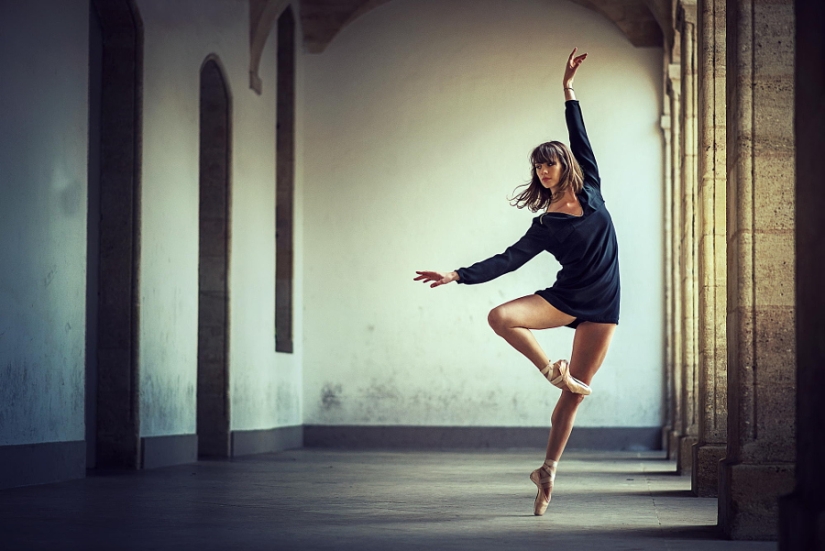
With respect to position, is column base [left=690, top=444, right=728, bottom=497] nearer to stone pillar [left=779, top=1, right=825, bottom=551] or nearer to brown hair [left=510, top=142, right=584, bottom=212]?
brown hair [left=510, top=142, right=584, bottom=212]

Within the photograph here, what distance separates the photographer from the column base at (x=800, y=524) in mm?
3510

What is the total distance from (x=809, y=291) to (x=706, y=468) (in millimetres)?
4530

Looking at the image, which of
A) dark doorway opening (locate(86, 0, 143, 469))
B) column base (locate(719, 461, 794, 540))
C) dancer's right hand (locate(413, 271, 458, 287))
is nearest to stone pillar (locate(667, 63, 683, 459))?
dark doorway opening (locate(86, 0, 143, 469))

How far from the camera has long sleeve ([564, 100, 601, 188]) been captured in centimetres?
659

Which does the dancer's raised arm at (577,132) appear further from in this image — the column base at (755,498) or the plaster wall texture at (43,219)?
the plaster wall texture at (43,219)

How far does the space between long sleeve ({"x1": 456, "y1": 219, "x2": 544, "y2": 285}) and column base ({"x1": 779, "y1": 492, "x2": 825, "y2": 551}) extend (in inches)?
88.8

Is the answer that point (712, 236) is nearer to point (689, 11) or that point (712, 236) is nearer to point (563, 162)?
point (563, 162)

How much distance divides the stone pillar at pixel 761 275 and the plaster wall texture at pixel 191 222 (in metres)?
6.37

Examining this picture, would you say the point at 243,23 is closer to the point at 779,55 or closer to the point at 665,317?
the point at 665,317

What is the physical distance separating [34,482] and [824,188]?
6498 millimetres

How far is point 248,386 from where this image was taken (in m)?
14.4

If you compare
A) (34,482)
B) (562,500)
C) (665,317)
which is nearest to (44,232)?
(34,482)

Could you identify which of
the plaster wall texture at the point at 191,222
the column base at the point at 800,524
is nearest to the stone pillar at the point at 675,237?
the plaster wall texture at the point at 191,222

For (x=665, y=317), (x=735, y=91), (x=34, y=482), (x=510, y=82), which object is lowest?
(x=34, y=482)
